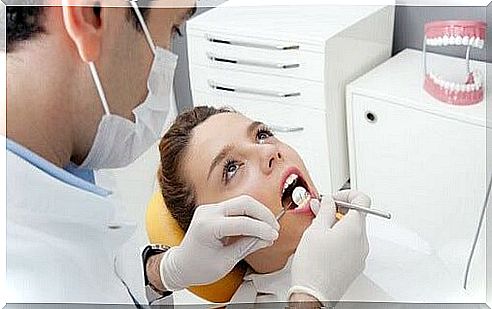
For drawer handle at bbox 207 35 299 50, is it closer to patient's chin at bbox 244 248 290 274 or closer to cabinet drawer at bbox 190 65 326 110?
cabinet drawer at bbox 190 65 326 110

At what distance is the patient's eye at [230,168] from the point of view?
3.01 ft

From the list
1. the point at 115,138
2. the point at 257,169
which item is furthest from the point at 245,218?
the point at 115,138

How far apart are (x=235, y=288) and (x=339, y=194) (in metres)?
0.15

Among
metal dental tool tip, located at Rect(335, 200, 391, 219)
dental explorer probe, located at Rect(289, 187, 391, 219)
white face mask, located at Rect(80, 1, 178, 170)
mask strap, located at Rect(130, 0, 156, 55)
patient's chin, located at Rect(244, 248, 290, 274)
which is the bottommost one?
patient's chin, located at Rect(244, 248, 290, 274)

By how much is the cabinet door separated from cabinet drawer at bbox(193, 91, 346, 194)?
4 centimetres

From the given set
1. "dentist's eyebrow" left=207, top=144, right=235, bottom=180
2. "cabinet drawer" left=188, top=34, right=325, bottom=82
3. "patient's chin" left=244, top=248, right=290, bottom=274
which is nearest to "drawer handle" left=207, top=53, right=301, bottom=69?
"cabinet drawer" left=188, top=34, right=325, bottom=82

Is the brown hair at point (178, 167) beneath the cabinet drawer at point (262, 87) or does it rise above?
beneath

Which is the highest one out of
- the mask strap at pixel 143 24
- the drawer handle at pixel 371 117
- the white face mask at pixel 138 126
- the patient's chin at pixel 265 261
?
the mask strap at pixel 143 24

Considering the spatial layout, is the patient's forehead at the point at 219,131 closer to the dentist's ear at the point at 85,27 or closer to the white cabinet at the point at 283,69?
the white cabinet at the point at 283,69

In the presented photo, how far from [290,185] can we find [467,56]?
10.3 inches

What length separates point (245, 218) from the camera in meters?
0.90

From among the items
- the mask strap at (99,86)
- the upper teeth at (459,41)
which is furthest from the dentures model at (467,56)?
the mask strap at (99,86)

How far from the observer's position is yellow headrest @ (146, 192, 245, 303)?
92 centimetres

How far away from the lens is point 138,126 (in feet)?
3.07
